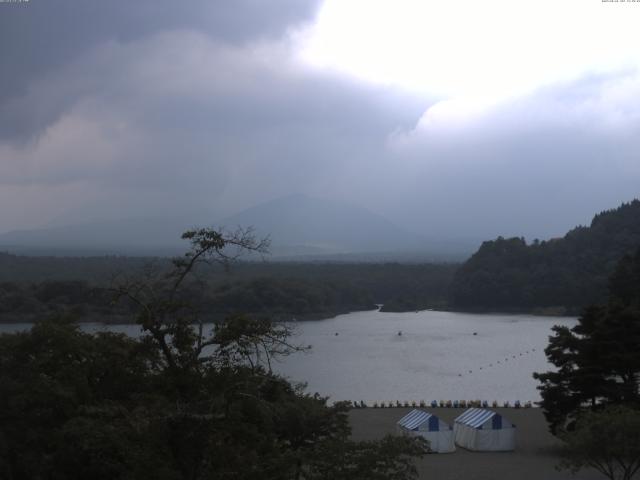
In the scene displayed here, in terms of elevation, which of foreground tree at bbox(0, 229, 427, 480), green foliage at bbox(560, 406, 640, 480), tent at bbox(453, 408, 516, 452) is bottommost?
tent at bbox(453, 408, 516, 452)

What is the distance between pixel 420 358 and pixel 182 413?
28.0 meters

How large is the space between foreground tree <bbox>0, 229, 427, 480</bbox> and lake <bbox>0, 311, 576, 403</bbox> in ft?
27.4

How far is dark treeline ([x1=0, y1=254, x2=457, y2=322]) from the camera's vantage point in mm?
41812

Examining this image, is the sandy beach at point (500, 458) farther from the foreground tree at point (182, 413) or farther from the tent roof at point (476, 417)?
the foreground tree at point (182, 413)

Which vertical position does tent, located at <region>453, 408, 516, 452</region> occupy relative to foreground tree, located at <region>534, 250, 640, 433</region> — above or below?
below

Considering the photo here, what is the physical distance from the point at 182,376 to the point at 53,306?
120 feet

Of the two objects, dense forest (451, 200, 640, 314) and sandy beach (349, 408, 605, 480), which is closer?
sandy beach (349, 408, 605, 480)

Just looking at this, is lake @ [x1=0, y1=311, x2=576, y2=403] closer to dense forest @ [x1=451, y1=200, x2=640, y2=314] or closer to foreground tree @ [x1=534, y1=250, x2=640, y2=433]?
dense forest @ [x1=451, y1=200, x2=640, y2=314]

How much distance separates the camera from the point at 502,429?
14.2 metres

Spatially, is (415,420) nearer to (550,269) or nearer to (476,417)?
(476,417)

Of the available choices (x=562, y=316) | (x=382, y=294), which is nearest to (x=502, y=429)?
(x=562, y=316)

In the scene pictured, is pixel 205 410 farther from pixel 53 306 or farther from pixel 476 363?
pixel 53 306

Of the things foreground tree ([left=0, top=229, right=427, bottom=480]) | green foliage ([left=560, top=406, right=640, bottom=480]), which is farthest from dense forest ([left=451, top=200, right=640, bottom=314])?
foreground tree ([left=0, top=229, right=427, bottom=480])

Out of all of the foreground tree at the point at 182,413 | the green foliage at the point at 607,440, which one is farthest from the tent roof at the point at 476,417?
the foreground tree at the point at 182,413
